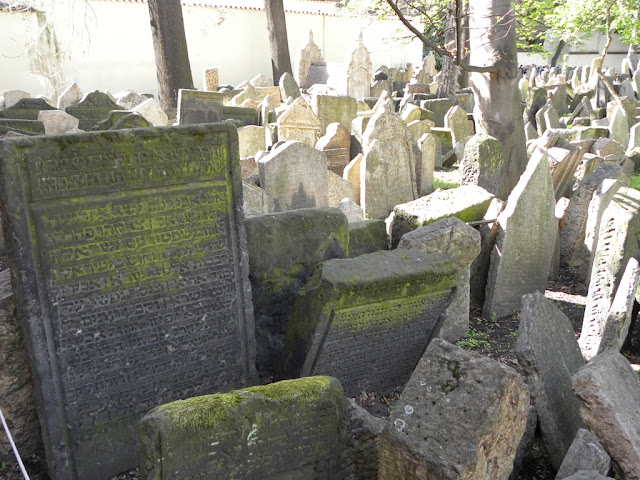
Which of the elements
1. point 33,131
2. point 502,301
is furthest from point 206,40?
point 502,301

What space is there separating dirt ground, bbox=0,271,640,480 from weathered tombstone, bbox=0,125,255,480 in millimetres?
252

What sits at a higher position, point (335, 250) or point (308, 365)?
point (335, 250)

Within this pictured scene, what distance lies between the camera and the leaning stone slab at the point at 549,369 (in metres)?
3.19

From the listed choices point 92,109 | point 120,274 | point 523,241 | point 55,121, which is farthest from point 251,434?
point 92,109

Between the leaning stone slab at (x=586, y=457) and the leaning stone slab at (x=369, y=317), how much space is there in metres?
1.41

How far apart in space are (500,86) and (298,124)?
4.05 metres

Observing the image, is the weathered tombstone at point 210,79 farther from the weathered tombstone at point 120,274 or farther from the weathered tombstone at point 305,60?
the weathered tombstone at point 120,274

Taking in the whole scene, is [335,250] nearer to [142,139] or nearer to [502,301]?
[142,139]

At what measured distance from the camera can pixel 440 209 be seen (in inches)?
217

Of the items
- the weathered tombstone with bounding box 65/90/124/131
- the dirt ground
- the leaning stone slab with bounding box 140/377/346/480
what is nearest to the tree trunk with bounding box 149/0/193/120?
the weathered tombstone with bounding box 65/90/124/131

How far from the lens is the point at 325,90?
22.8m

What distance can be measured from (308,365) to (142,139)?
1.70 m

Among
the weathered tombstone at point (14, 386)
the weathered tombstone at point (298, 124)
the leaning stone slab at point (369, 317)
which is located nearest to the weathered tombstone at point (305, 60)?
the weathered tombstone at point (298, 124)

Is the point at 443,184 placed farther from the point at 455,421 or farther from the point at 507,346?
the point at 455,421
